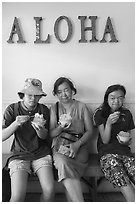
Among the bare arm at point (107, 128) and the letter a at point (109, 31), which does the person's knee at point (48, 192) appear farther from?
the letter a at point (109, 31)

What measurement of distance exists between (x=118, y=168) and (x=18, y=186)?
33.4 inches

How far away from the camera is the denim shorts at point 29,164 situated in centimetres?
247

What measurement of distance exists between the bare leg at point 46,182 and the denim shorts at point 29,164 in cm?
4

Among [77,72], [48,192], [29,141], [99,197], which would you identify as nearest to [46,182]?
[48,192]

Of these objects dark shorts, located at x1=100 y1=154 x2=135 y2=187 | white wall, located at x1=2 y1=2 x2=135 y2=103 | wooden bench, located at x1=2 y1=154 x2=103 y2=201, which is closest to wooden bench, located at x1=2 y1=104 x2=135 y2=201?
wooden bench, located at x1=2 y1=154 x2=103 y2=201

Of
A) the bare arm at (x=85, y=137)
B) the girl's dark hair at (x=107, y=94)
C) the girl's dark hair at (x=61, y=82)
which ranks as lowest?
the bare arm at (x=85, y=137)

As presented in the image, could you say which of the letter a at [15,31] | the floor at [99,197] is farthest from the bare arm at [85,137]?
the letter a at [15,31]

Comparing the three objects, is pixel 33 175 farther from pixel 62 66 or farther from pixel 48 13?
pixel 48 13

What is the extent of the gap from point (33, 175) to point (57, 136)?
43 cm

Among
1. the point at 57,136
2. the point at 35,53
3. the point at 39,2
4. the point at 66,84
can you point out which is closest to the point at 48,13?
the point at 39,2

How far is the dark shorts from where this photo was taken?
2.48 m

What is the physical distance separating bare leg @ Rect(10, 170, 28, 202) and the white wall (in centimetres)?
95

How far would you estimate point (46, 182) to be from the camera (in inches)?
95.7

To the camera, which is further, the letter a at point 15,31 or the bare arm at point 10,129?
the letter a at point 15,31
